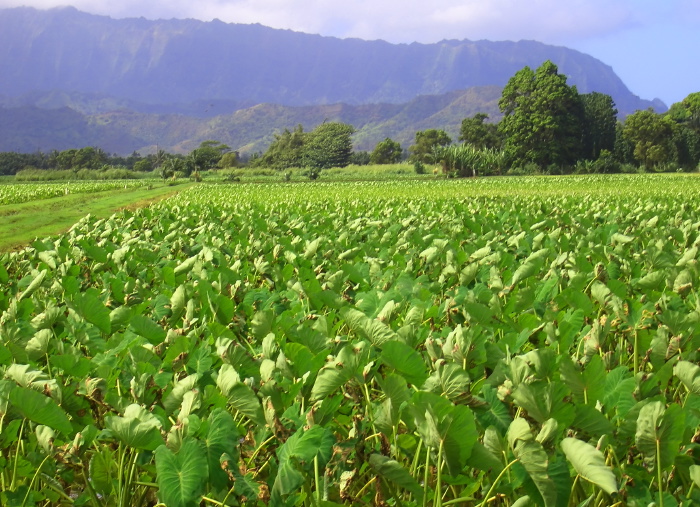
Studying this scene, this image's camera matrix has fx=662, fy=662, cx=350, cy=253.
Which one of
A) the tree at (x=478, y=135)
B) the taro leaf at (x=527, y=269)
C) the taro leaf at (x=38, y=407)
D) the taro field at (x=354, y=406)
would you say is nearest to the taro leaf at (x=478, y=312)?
the taro field at (x=354, y=406)

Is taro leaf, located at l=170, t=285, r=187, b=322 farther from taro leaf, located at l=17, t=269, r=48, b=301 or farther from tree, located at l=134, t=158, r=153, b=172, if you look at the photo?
tree, located at l=134, t=158, r=153, b=172

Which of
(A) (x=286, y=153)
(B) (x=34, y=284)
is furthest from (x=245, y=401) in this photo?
(A) (x=286, y=153)

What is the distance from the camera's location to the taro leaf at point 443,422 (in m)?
1.38

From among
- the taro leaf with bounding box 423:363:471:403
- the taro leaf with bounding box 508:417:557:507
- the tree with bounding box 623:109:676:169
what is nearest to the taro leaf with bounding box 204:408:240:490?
the taro leaf with bounding box 423:363:471:403

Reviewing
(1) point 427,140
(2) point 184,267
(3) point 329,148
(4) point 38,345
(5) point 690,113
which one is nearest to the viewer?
(4) point 38,345

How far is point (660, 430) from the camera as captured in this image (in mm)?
1441

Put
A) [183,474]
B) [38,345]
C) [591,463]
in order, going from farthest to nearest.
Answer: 1. [38,345]
2. [183,474]
3. [591,463]

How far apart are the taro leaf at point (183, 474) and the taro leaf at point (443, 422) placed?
1.49 feet

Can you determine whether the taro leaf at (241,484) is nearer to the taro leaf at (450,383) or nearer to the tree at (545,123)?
the taro leaf at (450,383)

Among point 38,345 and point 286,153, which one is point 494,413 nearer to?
point 38,345

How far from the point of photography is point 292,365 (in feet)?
6.27

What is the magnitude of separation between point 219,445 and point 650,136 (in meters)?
62.1

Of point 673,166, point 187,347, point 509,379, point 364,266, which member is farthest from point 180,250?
point 673,166

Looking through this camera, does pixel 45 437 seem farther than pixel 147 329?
No
